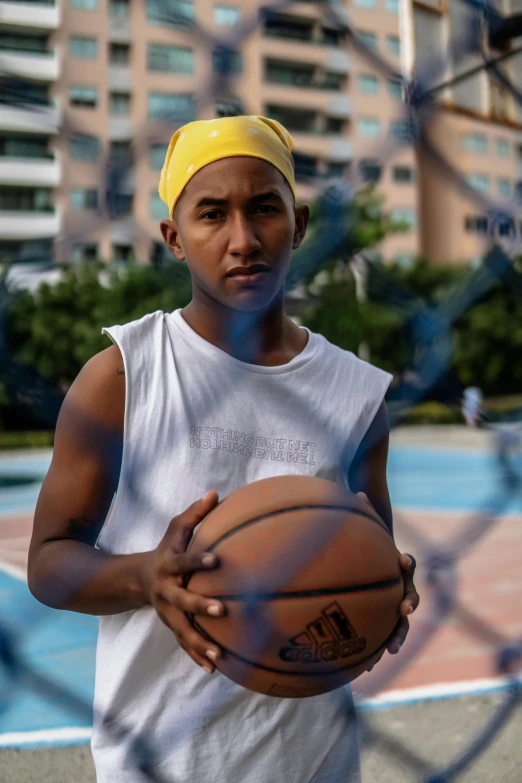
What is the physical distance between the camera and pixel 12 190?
143 centimetres

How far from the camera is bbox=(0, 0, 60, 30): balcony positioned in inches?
28.5

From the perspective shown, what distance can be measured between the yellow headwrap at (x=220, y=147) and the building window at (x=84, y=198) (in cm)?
12

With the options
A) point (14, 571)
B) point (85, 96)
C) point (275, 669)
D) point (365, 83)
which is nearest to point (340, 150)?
point (85, 96)

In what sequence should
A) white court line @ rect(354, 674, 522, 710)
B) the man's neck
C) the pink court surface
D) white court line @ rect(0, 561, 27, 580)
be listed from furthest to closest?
white court line @ rect(0, 561, 27, 580), white court line @ rect(354, 674, 522, 710), the pink court surface, the man's neck

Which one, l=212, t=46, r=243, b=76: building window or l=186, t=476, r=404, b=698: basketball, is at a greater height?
l=212, t=46, r=243, b=76: building window

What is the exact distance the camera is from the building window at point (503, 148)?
1026mm

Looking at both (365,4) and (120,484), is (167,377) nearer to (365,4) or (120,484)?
(120,484)

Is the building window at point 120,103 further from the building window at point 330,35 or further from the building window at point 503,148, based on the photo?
the building window at point 503,148

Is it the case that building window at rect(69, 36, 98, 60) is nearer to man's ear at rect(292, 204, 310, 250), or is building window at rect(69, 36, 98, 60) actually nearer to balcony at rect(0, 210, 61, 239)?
balcony at rect(0, 210, 61, 239)

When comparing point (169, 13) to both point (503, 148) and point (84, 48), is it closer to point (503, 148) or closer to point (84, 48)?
point (84, 48)

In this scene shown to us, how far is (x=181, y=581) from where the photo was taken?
0.65m

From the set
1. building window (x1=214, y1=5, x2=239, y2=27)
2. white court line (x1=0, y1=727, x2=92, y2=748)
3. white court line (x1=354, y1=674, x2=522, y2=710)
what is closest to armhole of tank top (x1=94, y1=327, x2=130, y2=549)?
building window (x1=214, y1=5, x2=239, y2=27)

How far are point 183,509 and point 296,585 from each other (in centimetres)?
17

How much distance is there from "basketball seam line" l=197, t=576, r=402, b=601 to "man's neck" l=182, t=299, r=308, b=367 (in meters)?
0.27
